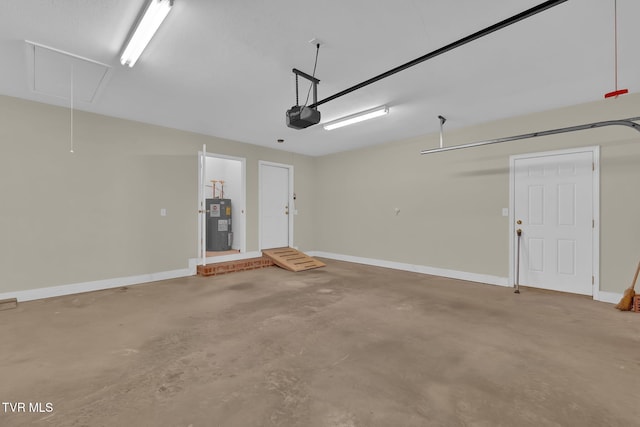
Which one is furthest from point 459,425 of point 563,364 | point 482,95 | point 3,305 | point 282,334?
point 3,305

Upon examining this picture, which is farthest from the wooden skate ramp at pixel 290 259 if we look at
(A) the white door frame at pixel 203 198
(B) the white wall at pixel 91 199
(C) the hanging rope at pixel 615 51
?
(C) the hanging rope at pixel 615 51

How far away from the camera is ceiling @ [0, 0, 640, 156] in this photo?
2166mm

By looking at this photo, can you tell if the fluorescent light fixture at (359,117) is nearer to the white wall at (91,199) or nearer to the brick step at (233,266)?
the white wall at (91,199)

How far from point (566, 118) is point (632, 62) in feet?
4.33

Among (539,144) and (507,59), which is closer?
(507,59)

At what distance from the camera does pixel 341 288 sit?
4.51 metres

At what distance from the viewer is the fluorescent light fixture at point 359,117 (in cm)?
407

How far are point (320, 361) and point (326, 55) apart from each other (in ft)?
9.24

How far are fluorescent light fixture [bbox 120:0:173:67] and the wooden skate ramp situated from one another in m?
4.27

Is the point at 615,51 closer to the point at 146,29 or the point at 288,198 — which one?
the point at 146,29

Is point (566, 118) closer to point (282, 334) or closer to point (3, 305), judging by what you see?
point (282, 334)

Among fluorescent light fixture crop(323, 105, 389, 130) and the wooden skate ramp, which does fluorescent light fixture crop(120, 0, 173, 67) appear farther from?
the wooden skate ramp

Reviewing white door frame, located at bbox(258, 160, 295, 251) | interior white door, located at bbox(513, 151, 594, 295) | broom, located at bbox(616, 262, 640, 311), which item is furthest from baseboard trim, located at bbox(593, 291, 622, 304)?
white door frame, located at bbox(258, 160, 295, 251)

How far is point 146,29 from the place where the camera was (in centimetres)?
229
